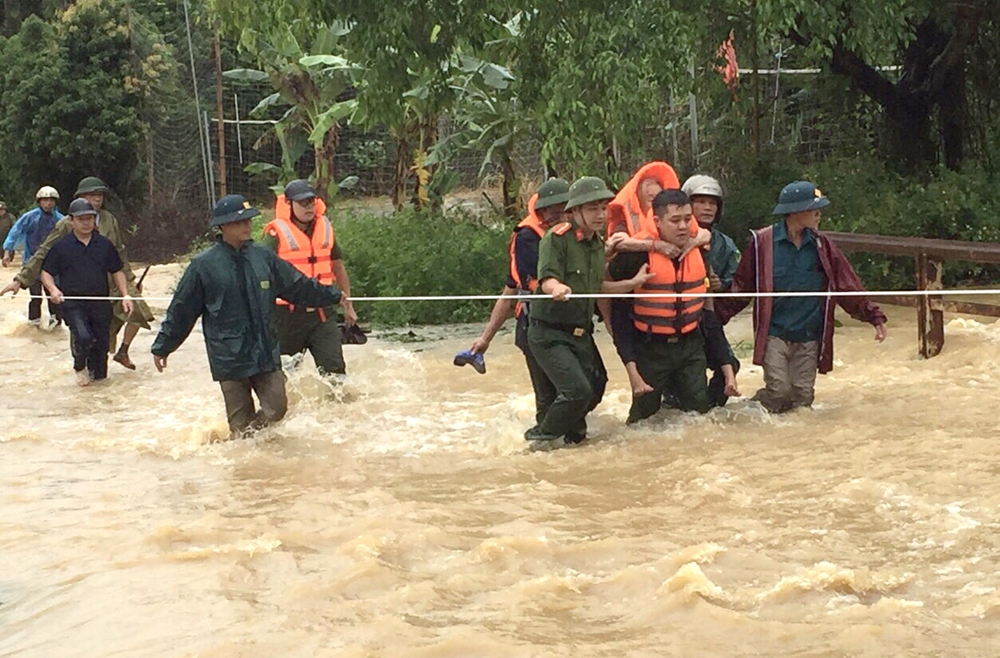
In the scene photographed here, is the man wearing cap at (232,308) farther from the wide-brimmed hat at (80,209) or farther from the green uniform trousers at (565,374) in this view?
the wide-brimmed hat at (80,209)

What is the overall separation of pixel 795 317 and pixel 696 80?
255 inches

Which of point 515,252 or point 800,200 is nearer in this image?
point 800,200

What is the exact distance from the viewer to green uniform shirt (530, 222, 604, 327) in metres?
8.53

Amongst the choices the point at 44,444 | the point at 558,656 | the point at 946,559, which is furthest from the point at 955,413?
the point at 44,444

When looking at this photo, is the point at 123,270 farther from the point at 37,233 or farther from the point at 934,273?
the point at 934,273

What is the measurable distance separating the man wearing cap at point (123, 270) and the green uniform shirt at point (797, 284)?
20.6 ft

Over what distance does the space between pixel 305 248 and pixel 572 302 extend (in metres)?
2.98

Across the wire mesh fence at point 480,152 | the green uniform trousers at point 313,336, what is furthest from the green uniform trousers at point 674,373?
the wire mesh fence at point 480,152

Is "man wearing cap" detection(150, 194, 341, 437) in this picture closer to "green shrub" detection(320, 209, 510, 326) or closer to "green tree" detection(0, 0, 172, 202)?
"green shrub" detection(320, 209, 510, 326)

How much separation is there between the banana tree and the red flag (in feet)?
15.6

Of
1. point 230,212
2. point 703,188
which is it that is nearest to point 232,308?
point 230,212

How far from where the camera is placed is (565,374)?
860 centimetres

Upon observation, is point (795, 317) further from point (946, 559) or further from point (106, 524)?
point (106, 524)

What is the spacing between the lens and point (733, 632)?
549 cm
